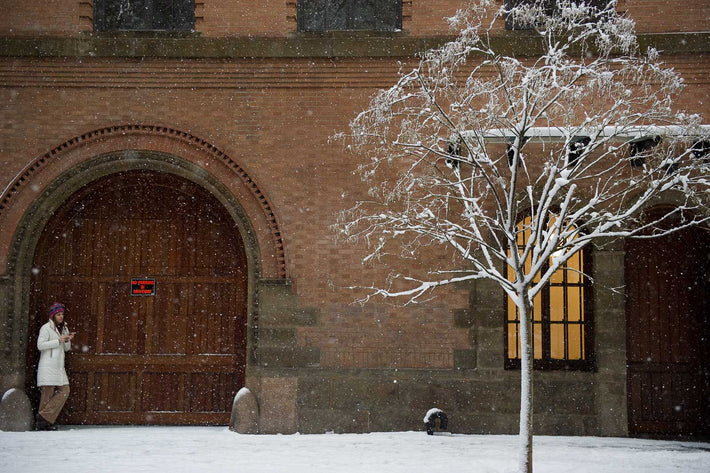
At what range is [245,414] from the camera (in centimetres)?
1037

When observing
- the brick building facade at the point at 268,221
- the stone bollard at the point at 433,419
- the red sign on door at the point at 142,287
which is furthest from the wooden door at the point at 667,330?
the red sign on door at the point at 142,287

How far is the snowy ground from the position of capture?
27.0ft

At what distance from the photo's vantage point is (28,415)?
34.0ft

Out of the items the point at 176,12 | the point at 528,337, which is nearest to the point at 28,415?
the point at 176,12

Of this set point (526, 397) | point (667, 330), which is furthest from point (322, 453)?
point (667, 330)

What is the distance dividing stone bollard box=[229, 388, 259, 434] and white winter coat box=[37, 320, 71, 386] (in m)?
2.52

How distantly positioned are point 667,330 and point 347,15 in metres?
6.84

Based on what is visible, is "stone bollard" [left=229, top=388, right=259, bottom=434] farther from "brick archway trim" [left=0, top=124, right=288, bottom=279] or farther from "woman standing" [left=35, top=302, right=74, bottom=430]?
"woman standing" [left=35, top=302, right=74, bottom=430]

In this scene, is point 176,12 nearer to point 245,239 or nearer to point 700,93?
point 245,239

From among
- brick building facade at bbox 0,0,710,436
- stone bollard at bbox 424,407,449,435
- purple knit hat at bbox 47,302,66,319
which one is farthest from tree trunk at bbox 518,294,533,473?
purple knit hat at bbox 47,302,66,319

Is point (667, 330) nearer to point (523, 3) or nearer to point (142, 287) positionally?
point (523, 3)

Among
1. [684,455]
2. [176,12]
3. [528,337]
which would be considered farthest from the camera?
[176,12]

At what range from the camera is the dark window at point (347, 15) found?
11.1 m

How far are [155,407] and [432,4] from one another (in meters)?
7.40
